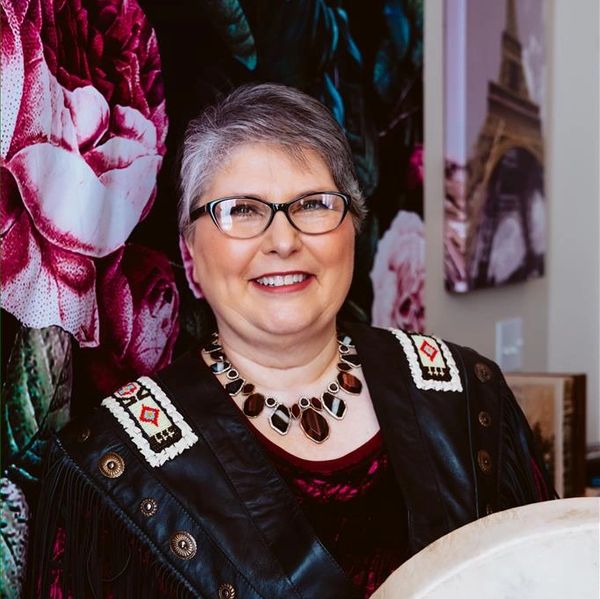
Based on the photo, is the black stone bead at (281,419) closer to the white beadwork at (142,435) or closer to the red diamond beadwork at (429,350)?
the white beadwork at (142,435)

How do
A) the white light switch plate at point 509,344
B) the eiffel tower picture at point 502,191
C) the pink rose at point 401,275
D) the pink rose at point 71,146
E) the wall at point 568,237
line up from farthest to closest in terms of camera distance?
the wall at point 568,237
the white light switch plate at point 509,344
the eiffel tower picture at point 502,191
the pink rose at point 401,275
the pink rose at point 71,146

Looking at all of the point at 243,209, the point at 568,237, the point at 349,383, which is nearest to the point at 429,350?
the point at 349,383

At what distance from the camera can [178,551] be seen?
1197 mm

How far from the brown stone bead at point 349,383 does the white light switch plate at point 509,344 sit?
3.78 ft

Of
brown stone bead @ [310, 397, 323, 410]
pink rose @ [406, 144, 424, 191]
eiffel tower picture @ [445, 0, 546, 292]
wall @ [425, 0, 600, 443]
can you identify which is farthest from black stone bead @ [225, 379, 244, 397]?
wall @ [425, 0, 600, 443]

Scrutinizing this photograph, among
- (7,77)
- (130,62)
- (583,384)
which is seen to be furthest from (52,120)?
(583,384)

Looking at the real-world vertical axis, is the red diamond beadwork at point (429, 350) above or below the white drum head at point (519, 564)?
above

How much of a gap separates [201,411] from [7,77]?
48 centimetres

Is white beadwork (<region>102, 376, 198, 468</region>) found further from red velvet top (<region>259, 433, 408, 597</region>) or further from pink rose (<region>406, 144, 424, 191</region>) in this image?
pink rose (<region>406, 144, 424, 191</region>)

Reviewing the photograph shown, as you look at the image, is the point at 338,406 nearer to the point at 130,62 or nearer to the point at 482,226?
the point at 130,62

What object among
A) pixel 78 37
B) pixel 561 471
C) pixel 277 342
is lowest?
pixel 561 471

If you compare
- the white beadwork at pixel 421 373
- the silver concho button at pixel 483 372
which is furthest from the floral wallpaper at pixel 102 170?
the silver concho button at pixel 483 372

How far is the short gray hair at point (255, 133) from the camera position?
1314 millimetres

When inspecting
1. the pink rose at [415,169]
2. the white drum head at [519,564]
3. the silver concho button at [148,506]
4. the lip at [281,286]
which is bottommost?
the silver concho button at [148,506]
